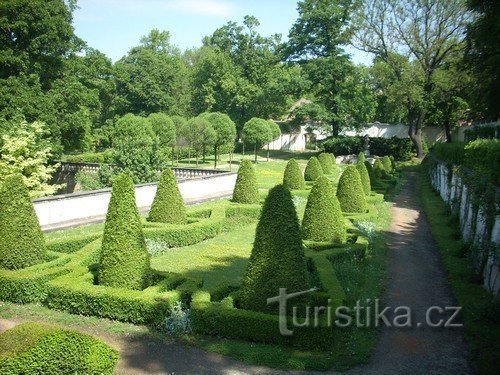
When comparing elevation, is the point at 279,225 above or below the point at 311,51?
below

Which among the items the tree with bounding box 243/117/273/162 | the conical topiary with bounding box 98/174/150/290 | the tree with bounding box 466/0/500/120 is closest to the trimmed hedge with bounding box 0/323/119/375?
the conical topiary with bounding box 98/174/150/290

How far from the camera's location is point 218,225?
17.8 metres

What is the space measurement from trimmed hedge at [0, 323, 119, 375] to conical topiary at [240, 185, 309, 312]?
12.4ft

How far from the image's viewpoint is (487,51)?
2209 cm

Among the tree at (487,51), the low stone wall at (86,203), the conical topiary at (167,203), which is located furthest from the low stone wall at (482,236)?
the low stone wall at (86,203)

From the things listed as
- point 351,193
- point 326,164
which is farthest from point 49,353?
point 326,164

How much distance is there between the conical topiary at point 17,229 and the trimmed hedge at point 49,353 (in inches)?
227

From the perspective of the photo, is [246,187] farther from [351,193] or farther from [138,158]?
[138,158]

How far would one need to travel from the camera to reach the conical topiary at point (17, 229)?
35.5 ft

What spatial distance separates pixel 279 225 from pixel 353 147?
4576cm

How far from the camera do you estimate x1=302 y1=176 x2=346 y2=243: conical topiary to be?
1412cm

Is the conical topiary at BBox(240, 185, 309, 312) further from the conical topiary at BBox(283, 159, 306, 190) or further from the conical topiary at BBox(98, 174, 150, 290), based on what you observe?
the conical topiary at BBox(283, 159, 306, 190)

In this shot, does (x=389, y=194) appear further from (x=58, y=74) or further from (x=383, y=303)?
(x=58, y=74)

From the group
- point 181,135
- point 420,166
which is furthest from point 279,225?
point 420,166
